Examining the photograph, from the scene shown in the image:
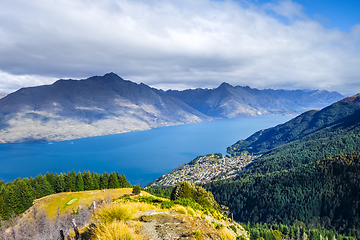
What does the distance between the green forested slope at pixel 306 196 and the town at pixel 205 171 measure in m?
33.2

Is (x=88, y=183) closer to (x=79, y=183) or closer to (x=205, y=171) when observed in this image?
(x=79, y=183)

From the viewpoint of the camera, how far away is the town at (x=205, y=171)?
421ft

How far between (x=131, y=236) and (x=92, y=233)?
189 cm

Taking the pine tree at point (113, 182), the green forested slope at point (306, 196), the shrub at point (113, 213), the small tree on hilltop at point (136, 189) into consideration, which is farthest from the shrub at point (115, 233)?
the green forested slope at point (306, 196)

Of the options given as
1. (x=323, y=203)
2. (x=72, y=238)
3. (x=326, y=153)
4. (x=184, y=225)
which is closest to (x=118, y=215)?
(x=72, y=238)

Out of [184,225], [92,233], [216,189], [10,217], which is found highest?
[92,233]

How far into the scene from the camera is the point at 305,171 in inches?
3745

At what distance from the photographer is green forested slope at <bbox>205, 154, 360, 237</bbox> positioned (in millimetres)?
75431

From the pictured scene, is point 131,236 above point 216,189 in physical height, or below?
above

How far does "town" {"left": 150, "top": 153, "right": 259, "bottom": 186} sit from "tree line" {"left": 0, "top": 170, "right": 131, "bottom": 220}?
70877 millimetres

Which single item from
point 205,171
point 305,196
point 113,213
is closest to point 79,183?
point 113,213

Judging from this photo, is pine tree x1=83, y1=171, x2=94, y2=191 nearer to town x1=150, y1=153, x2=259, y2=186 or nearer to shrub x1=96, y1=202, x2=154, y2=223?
shrub x1=96, y1=202, x2=154, y2=223

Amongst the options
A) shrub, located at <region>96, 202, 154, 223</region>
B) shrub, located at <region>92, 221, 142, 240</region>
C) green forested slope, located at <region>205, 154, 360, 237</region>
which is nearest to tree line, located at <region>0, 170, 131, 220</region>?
shrub, located at <region>96, 202, 154, 223</region>

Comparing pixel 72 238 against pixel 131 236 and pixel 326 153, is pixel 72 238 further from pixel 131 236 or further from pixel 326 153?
pixel 326 153
